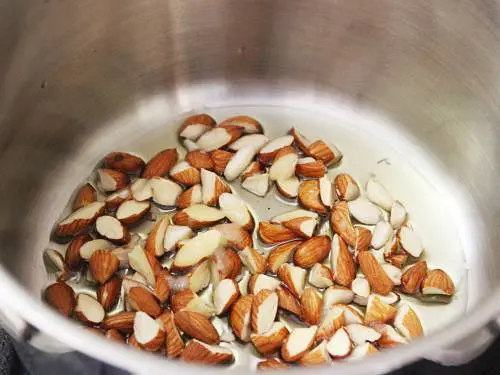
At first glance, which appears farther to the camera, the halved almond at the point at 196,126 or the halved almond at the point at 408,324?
the halved almond at the point at 196,126

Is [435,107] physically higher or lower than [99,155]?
higher

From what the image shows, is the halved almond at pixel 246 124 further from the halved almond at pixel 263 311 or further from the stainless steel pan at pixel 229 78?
the halved almond at pixel 263 311

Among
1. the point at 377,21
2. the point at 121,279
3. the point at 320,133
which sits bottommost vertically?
the point at 121,279

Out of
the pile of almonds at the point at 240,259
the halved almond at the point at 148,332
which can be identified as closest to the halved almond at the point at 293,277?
the pile of almonds at the point at 240,259

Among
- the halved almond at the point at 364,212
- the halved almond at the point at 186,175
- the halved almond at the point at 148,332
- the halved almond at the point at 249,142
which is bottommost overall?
the halved almond at the point at 148,332

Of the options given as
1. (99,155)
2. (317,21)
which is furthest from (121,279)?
(317,21)

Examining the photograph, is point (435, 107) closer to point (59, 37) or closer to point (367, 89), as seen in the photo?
point (367, 89)

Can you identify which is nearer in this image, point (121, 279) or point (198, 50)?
point (121, 279)

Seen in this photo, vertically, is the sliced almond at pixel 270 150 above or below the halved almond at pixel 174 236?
above
